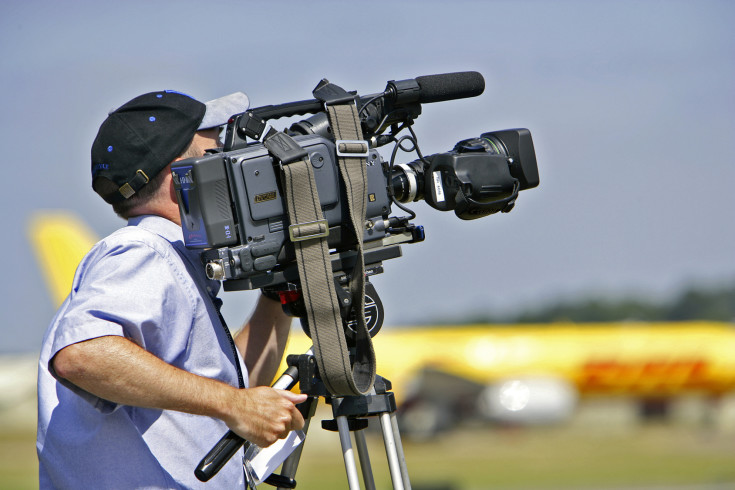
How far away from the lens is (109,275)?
183 cm

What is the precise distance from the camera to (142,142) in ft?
6.73

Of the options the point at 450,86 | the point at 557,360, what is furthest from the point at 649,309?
the point at 450,86

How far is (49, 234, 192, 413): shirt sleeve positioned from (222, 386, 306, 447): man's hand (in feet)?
0.89

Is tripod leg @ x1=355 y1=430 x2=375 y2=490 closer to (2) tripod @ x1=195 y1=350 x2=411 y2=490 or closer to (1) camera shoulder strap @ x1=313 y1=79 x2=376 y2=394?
(2) tripod @ x1=195 y1=350 x2=411 y2=490

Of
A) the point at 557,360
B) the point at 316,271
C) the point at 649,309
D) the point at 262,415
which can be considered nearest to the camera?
the point at 262,415

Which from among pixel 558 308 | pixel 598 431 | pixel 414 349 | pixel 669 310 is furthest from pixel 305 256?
pixel 669 310

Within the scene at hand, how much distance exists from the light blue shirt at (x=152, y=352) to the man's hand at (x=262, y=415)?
0.24 m

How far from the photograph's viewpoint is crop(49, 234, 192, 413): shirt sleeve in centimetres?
174

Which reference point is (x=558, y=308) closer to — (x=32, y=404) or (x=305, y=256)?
(x=32, y=404)

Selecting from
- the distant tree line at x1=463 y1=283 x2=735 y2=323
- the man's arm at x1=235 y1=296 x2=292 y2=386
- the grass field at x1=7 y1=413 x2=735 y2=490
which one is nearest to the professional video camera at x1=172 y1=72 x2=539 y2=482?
the man's arm at x1=235 y1=296 x2=292 y2=386

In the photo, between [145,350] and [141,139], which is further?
[141,139]

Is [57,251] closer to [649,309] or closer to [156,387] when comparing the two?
[156,387]

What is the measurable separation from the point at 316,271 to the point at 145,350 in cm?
46

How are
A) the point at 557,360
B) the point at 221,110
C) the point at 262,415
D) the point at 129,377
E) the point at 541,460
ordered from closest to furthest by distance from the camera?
the point at 129,377, the point at 262,415, the point at 221,110, the point at 541,460, the point at 557,360
